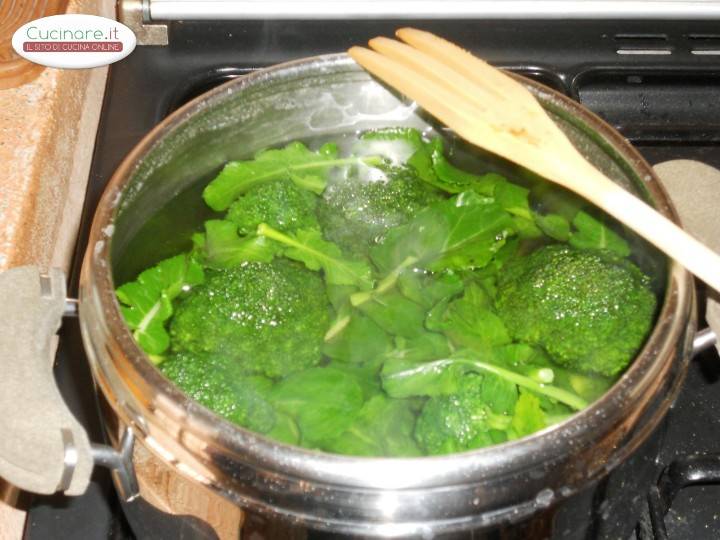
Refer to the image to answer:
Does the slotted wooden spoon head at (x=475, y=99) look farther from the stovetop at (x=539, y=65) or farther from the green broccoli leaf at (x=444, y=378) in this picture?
the stovetop at (x=539, y=65)

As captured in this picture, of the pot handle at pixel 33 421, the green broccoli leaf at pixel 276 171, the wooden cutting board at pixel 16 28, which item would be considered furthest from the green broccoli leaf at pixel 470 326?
the wooden cutting board at pixel 16 28

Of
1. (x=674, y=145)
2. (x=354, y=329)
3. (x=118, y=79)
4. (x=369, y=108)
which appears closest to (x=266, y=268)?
(x=354, y=329)

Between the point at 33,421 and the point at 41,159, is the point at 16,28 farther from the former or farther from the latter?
the point at 33,421

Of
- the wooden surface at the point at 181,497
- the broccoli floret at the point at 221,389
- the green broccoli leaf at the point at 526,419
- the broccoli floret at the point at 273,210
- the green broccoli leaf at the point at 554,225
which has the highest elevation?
the green broccoli leaf at the point at 554,225

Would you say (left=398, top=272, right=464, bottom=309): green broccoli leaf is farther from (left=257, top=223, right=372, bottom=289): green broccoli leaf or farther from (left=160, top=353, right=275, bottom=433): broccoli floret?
(left=160, top=353, right=275, bottom=433): broccoli floret

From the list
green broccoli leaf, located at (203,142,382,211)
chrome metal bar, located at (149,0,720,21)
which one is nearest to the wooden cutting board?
chrome metal bar, located at (149,0,720,21)

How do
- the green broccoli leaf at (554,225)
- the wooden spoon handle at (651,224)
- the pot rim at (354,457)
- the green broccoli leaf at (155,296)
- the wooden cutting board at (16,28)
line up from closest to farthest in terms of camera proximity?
1. the pot rim at (354,457)
2. the wooden spoon handle at (651,224)
3. the green broccoli leaf at (155,296)
4. the green broccoli leaf at (554,225)
5. the wooden cutting board at (16,28)

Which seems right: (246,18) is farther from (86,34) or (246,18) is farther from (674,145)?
(674,145)
